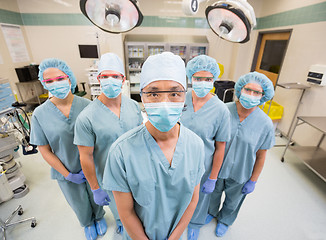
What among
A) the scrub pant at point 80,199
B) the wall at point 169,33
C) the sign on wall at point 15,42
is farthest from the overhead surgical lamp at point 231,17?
the sign on wall at point 15,42

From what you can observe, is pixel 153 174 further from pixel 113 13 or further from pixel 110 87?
pixel 113 13

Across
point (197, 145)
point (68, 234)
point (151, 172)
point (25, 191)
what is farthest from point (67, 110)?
point (25, 191)

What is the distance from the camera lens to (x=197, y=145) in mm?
837

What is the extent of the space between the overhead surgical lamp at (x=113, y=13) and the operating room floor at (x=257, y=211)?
1890 millimetres

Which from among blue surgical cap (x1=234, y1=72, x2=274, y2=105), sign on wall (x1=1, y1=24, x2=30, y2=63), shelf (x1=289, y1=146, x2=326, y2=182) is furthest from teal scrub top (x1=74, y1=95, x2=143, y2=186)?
sign on wall (x1=1, y1=24, x2=30, y2=63)

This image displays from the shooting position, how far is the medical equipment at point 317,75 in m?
2.66

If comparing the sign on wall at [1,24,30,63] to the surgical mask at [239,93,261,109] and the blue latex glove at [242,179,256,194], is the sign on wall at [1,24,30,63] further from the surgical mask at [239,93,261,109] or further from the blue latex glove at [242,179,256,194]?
the blue latex glove at [242,179,256,194]

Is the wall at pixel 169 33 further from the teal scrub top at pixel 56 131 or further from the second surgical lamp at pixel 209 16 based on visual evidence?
the teal scrub top at pixel 56 131

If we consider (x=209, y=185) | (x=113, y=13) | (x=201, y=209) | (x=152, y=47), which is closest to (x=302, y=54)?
(x=209, y=185)

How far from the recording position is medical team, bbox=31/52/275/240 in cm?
74

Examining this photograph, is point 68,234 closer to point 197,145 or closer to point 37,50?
point 197,145

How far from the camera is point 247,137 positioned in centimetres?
132

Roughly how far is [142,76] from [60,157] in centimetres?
106

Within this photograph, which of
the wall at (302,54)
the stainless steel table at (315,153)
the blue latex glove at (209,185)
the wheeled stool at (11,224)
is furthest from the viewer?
the wall at (302,54)
